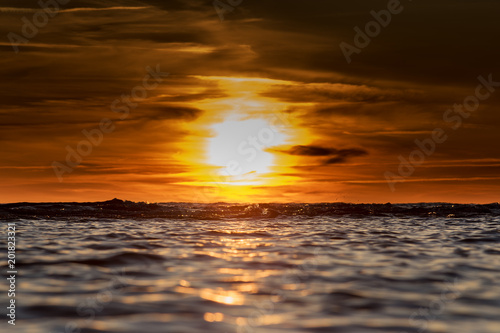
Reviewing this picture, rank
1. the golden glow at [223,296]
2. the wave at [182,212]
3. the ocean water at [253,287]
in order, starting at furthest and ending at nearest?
1. the wave at [182,212]
2. the golden glow at [223,296]
3. the ocean water at [253,287]

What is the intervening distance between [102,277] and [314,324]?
456cm

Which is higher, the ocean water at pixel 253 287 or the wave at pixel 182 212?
the wave at pixel 182 212

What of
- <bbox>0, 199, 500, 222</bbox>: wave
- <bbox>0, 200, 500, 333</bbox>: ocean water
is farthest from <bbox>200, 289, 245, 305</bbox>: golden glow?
<bbox>0, 199, 500, 222</bbox>: wave

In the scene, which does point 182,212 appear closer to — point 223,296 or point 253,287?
point 253,287

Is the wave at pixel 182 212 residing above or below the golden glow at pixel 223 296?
above

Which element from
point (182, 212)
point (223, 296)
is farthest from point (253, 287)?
point (182, 212)

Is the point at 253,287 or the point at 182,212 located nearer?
the point at 253,287

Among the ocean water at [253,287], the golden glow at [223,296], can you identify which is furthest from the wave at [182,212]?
the golden glow at [223,296]

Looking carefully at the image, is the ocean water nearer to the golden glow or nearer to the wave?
the golden glow

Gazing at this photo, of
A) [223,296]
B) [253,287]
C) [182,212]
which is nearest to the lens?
[223,296]

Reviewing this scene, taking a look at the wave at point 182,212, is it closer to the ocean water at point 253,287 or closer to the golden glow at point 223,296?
the ocean water at point 253,287

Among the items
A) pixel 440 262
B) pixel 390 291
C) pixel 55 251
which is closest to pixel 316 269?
pixel 390 291

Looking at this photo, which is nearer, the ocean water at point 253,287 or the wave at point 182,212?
the ocean water at point 253,287

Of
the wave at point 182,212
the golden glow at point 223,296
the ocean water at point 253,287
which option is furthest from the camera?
the wave at point 182,212
